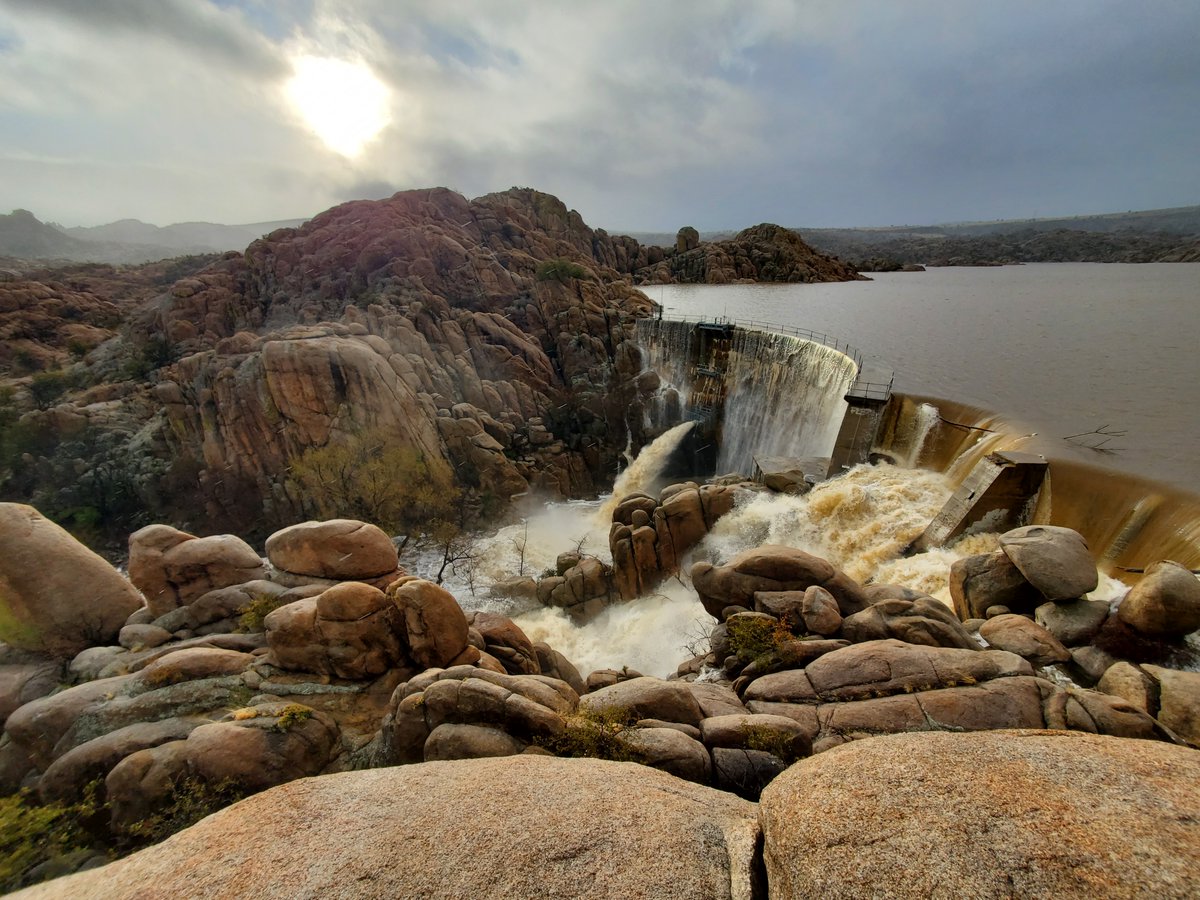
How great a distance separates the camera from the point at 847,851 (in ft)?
15.1

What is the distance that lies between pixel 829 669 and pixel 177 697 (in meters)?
13.7

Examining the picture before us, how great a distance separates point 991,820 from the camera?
4543 mm

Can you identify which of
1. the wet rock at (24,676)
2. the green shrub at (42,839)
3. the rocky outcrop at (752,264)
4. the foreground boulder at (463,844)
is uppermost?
the rocky outcrop at (752,264)

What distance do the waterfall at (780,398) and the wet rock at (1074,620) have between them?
50.6 ft

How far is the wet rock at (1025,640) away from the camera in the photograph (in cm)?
1095

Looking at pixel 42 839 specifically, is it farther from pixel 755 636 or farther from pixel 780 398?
pixel 780 398

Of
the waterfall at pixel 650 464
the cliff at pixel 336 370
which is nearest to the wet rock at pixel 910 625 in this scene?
the waterfall at pixel 650 464

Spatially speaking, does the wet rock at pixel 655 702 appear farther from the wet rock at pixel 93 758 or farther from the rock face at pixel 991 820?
the wet rock at pixel 93 758

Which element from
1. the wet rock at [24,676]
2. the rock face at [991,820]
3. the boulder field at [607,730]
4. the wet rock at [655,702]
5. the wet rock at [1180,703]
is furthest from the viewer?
the wet rock at [24,676]

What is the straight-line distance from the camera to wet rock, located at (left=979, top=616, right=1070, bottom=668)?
1095 centimetres

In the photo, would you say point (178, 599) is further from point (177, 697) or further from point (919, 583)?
point (919, 583)

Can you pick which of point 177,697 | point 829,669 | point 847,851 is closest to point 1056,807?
point 847,851

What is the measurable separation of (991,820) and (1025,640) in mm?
9183

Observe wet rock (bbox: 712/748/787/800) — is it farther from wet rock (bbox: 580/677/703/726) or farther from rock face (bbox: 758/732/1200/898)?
rock face (bbox: 758/732/1200/898)
